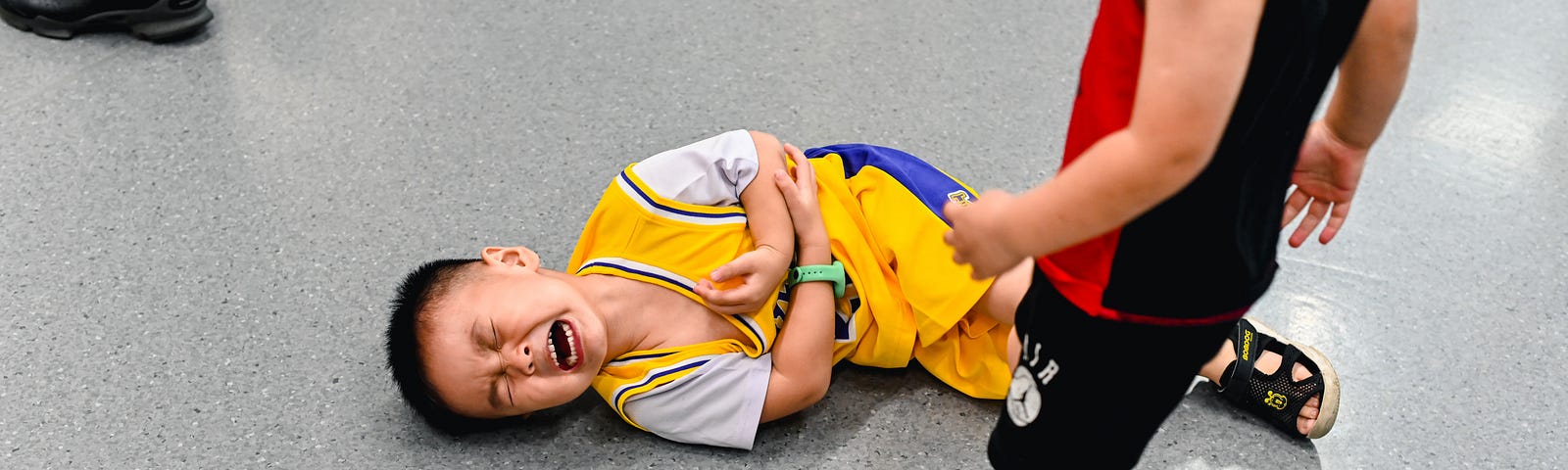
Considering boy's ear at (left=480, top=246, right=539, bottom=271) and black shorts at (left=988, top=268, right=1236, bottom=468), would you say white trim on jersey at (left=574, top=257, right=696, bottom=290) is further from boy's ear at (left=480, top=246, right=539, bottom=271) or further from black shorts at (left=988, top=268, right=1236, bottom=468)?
black shorts at (left=988, top=268, right=1236, bottom=468)

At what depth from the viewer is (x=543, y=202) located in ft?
4.10

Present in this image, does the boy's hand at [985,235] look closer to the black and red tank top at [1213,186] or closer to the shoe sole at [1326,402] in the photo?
the black and red tank top at [1213,186]

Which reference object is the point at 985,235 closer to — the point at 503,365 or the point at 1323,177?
the point at 1323,177

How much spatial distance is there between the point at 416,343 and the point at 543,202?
33cm

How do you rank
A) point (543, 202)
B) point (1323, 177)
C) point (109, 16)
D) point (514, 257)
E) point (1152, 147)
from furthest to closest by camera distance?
1. point (109, 16)
2. point (543, 202)
3. point (514, 257)
4. point (1323, 177)
5. point (1152, 147)

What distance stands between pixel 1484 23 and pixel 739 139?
1.13m

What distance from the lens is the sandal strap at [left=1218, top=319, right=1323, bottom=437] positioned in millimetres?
1018

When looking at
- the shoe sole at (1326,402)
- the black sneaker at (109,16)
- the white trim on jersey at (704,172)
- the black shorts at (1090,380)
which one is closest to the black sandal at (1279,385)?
the shoe sole at (1326,402)

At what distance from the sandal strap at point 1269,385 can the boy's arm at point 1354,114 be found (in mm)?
209

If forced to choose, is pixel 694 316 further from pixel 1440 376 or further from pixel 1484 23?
pixel 1484 23

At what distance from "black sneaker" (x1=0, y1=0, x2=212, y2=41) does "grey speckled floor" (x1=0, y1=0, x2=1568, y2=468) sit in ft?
0.08

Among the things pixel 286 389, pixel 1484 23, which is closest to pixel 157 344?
pixel 286 389

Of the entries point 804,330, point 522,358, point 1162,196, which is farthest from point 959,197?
point 1162,196

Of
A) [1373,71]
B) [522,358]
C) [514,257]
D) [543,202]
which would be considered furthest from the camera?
[543,202]
